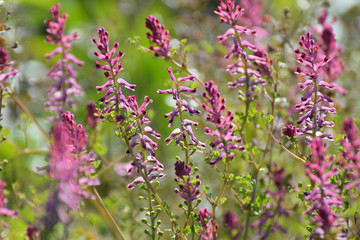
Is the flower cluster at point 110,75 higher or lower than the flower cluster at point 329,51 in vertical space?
lower

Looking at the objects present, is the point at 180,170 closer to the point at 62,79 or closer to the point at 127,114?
the point at 127,114

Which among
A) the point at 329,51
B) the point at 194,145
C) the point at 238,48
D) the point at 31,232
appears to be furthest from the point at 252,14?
the point at 31,232

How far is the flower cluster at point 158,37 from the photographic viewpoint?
2.84ft

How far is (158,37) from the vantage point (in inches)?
34.7

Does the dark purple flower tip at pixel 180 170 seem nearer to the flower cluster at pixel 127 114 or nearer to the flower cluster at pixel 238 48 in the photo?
the flower cluster at pixel 127 114

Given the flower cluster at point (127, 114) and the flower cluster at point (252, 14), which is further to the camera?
the flower cluster at point (252, 14)

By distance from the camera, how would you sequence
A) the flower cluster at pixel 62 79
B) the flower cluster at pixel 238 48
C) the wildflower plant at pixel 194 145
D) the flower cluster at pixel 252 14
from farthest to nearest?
the flower cluster at pixel 252 14
the flower cluster at pixel 62 79
the flower cluster at pixel 238 48
the wildflower plant at pixel 194 145

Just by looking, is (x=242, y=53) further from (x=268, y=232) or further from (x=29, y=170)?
(x=29, y=170)

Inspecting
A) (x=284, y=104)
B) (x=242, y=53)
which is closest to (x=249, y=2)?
(x=284, y=104)

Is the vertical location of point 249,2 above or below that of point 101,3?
below

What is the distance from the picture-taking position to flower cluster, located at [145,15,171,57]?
34.1 inches

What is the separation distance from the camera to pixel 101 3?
2854mm

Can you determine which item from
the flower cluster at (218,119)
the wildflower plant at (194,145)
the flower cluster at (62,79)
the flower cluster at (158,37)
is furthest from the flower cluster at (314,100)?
the flower cluster at (62,79)

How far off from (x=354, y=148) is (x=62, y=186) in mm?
467
